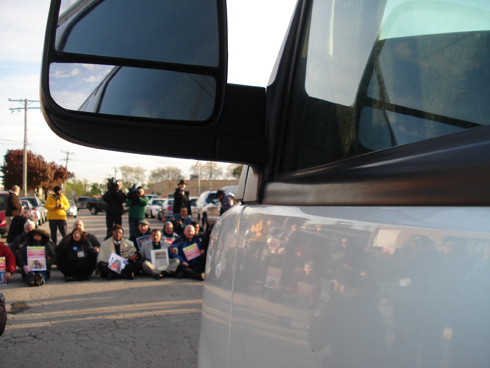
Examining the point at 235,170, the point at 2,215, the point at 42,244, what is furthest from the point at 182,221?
the point at 235,170

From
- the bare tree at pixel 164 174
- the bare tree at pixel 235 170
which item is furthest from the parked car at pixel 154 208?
the bare tree at pixel 164 174

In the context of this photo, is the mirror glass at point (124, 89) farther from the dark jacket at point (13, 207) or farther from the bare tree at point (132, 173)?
the bare tree at point (132, 173)

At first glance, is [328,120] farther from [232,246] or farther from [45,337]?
[45,337]

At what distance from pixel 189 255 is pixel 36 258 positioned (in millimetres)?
2746

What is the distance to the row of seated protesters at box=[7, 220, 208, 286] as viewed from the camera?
732 cm

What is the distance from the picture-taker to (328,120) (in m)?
0.96

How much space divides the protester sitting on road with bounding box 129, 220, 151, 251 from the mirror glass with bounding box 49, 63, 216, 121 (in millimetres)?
7777

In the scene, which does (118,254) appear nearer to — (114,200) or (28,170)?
(114,200)

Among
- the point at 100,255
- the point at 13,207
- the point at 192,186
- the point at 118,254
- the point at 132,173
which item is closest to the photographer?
the point at 100,255

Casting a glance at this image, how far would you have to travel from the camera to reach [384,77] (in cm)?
80

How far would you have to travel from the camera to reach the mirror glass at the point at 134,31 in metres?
0.99

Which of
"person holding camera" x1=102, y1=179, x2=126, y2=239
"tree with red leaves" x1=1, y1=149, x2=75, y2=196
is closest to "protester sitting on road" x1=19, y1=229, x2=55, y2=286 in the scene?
"person holding camera" x1=102, y1=179, x2=126, y2=239

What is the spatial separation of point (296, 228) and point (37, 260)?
747cm

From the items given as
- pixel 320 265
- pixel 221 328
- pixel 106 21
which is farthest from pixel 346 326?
pixel 106 21
